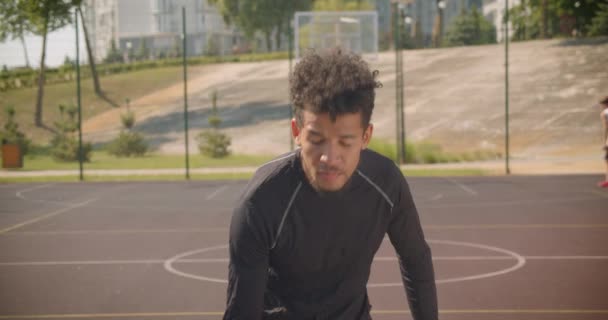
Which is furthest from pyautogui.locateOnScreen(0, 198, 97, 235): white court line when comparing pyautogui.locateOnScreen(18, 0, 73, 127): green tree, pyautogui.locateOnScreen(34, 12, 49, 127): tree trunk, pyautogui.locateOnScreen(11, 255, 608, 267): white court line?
pyautogui.locateOnScreen(18, 0, 73, 127): green tree

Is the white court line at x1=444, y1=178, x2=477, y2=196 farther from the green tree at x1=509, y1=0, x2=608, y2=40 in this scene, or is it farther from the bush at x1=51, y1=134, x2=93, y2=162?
the green tree at x1=509, y1=0, x2=608, y2=40

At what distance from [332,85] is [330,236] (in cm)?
63

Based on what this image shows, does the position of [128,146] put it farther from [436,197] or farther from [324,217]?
[324,217]

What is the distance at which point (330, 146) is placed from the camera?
98.0 inches

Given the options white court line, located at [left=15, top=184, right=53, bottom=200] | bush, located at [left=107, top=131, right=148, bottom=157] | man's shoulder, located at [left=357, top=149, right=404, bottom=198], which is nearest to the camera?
man's shoulder, located at [left=357, top=149, right=404, bottom=198]

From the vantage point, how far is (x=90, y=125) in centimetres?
4047

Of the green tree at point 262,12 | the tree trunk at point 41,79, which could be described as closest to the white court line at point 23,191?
the tree trunk at point 41,79

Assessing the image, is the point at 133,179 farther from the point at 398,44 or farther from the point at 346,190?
the point at 346,190

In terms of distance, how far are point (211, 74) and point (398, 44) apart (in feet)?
104

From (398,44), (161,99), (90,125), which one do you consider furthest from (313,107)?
(161,99)

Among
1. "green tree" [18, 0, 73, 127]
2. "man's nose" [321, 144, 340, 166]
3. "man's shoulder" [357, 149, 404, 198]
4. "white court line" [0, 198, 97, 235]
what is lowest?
"white court line" [0, 198, 97, 235]

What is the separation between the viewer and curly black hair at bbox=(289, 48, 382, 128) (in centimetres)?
244

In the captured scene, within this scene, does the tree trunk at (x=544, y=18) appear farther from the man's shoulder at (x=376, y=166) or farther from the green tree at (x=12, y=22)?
the man's shoulder at (x=376, y=166)

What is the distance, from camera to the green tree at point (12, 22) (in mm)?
24591
